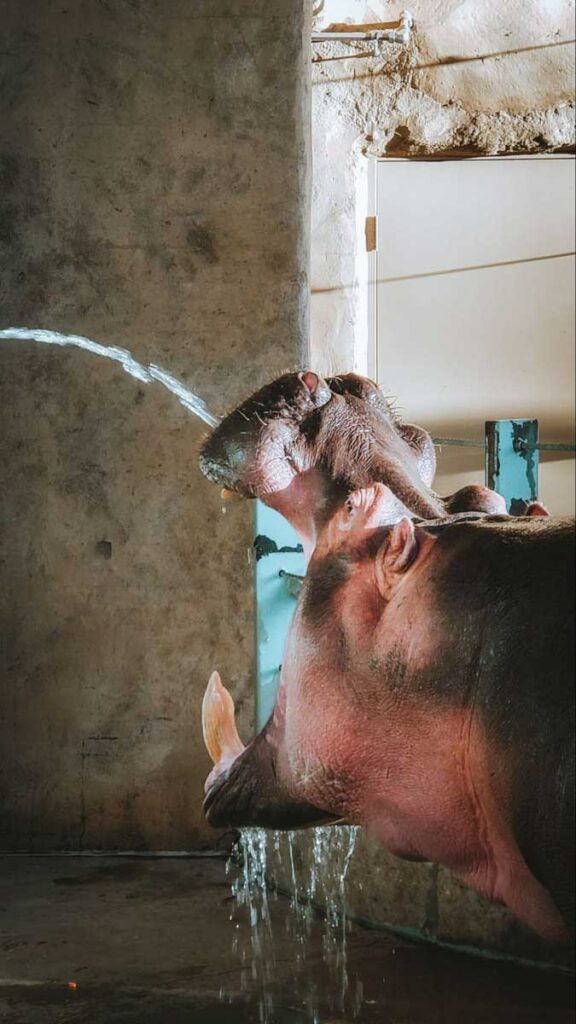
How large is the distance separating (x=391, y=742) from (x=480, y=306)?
474 centimetres

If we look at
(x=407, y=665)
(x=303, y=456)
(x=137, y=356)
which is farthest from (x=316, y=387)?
(x=137, y=356)

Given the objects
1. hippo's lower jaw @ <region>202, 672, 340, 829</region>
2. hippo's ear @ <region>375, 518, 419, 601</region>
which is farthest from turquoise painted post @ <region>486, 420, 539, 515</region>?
hippo's ear @ <region>375, 518, 419, 601</region>

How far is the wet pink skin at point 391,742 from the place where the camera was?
1.69 meters

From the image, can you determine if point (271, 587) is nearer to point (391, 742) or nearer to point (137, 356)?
point (137, 356)

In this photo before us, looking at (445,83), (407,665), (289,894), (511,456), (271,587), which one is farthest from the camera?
(445,83)

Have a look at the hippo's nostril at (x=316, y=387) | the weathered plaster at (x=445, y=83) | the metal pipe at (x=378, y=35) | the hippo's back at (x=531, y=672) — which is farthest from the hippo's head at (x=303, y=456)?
the metal pipe at (x=378, y=35)

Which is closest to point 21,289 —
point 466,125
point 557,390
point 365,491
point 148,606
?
point 148,606

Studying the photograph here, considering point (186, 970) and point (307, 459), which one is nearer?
point (307, 459)

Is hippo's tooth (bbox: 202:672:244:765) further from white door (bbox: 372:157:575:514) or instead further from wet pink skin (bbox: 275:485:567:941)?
white door (bbox: 372:157:575:514)

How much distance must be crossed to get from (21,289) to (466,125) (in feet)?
7.13

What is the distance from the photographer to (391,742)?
1.79 metres

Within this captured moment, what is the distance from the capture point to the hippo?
5.20 feet

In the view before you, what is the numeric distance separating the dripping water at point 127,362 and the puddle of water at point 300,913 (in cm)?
178

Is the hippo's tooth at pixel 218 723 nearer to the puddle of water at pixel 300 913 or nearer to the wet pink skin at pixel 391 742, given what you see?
the wet pink skin at pixel 391 742
